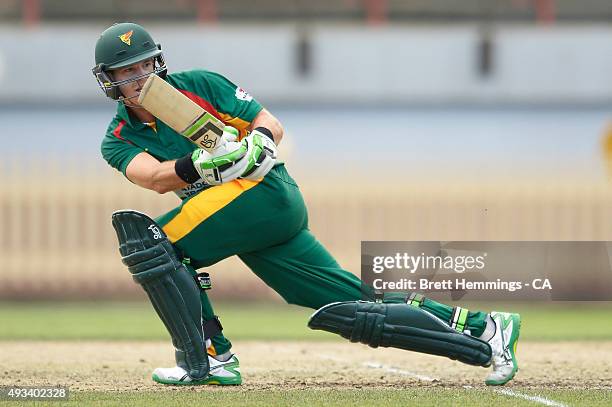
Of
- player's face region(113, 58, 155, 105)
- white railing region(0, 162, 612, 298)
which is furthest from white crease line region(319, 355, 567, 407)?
white railing region(0, 162, 612, 298)

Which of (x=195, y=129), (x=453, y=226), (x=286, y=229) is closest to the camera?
(x=195, y=129)

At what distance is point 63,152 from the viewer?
1914cm

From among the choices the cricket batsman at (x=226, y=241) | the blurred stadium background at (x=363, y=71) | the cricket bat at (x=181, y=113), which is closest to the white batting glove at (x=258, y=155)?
the cricket batsman at (x=226, y=241)

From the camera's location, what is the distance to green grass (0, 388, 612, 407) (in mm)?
6188

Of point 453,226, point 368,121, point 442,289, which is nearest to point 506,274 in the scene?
point 442,289

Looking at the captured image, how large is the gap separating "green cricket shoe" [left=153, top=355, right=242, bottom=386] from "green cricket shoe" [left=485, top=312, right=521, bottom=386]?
4.59 ft

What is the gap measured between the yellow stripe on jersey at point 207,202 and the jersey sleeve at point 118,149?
0.39m

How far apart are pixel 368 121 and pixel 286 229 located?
12.6m

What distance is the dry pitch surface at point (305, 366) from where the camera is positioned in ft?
23.6

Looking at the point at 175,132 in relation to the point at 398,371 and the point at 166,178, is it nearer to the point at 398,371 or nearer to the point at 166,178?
the point at 166,178

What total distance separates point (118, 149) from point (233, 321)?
6.21m

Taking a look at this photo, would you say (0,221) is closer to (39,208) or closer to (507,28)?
(39,208)

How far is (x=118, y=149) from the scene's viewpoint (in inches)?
270

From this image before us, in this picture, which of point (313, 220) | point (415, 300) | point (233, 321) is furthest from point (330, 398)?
point (313, 220)
